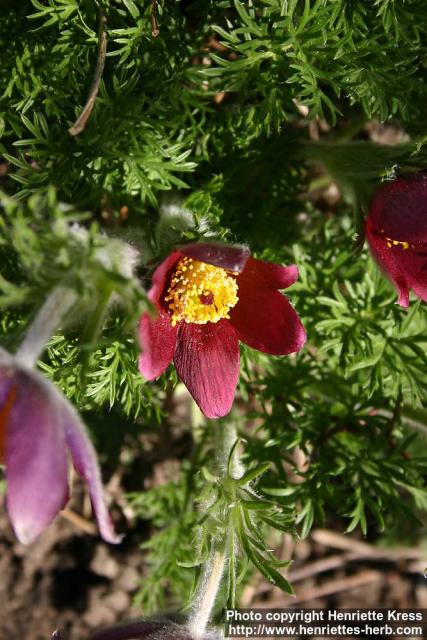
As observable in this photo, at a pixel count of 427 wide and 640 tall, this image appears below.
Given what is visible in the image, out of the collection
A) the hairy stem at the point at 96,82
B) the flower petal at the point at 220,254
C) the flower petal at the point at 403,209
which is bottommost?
the flower petal at the point at 403,209

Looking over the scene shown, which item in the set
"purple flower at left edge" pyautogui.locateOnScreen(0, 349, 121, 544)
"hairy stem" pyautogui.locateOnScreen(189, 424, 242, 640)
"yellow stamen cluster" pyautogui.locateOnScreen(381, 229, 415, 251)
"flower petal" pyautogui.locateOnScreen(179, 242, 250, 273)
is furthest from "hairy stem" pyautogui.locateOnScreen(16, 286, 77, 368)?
"yellow stamen cluster" pyautogui.locateOnScreen(381, 229, 415, 251)

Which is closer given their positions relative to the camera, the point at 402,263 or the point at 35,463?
the point at 35,463

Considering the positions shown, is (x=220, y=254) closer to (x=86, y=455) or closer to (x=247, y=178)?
(x=86, y=455)

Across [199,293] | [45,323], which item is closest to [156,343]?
[199,293]

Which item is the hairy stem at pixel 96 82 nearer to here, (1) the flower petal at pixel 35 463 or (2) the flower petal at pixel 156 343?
(2) the flower petal at pixel 156 343

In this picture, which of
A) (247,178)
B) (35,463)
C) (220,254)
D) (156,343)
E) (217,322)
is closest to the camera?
(35,463)

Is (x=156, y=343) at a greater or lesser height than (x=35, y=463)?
→ lesser

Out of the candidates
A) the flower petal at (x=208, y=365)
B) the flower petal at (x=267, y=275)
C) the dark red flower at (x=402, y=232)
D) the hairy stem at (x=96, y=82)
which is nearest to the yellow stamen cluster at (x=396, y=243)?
the dark red flower at (x=402, y=232)
